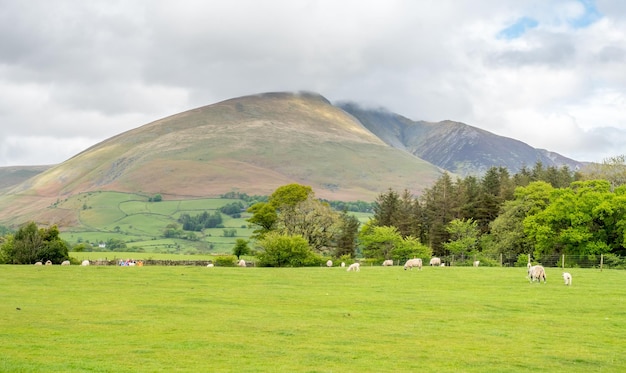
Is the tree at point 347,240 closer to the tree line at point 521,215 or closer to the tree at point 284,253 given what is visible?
the tree line at point 521,215

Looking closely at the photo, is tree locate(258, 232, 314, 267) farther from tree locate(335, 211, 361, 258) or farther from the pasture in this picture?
the pasture

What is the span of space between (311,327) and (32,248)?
60.7 metres

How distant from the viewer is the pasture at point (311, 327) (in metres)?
16.9

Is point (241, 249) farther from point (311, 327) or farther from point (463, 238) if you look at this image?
point (311, 327)

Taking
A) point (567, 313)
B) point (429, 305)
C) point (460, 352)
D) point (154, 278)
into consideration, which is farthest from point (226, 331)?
point (154, 278)

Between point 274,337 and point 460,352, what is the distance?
6.37 m

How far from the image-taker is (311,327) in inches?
904

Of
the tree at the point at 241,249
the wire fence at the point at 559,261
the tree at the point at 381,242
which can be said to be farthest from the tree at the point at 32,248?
the wire fence at the point at 559,261

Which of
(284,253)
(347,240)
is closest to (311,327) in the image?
(284,253)

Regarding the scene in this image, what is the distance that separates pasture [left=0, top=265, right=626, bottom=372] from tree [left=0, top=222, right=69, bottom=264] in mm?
34722

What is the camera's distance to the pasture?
16.9m

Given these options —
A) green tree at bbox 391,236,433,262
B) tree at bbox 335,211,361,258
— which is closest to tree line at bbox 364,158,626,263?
tree at bbox 335,211,361,258

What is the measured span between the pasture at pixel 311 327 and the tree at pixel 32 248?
34.7m

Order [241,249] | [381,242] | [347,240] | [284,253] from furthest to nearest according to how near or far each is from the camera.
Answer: [347,240] < [241,249] < [381,242] < [284,253]
